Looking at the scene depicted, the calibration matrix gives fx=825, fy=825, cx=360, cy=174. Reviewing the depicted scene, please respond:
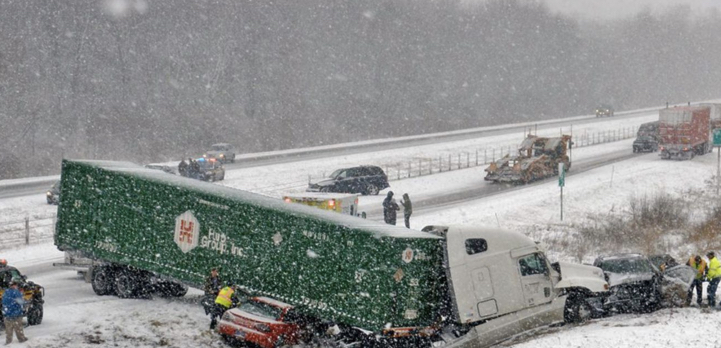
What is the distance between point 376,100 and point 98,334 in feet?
247

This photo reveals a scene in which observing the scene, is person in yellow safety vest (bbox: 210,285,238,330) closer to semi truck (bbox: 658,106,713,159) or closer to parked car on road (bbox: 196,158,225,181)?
parked car on road (bbox: 196,158,225,181)

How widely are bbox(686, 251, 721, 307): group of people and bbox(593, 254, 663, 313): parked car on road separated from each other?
0.88 metres

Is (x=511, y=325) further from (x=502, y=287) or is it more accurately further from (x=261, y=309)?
(x=261, y=309)

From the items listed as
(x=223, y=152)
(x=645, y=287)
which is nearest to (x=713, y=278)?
(x=645, y=287)

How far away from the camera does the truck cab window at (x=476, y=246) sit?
17723mm

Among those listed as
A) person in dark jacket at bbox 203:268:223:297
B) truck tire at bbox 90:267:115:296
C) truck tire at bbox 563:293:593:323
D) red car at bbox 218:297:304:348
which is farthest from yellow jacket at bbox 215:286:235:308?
truck tire at bbox 563:293:593:323

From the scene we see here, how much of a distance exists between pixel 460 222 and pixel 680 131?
91.4 feet

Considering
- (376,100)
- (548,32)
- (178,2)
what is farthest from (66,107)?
(548,32)

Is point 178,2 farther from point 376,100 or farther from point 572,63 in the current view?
point 572,63

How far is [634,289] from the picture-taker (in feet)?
69.1

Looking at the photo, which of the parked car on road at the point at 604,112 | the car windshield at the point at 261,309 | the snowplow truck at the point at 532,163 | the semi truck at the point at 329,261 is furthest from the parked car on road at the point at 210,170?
the parked car on road at the point at 604,112

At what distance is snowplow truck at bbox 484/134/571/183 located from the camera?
45.6m

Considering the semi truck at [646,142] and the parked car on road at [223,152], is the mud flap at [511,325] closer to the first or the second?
the parked car on road at [223,152]

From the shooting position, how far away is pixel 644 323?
18703 millimetres
